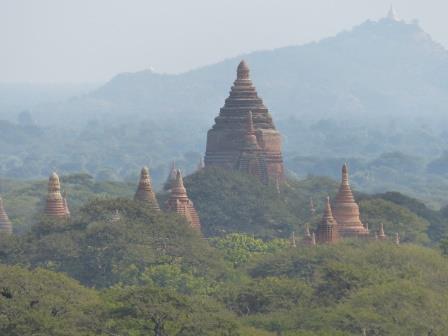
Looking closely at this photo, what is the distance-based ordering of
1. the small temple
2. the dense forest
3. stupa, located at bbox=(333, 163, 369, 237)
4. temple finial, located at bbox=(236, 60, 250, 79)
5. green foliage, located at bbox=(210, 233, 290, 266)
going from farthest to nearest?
1. temple finial, located at bbox=(236, 60, 250, 79)
2. stupa, located at bbox=(333, 163, 369, 237)
3. green foliage, located at bbox=(210, 233, 290, 266)
4. the small temple
5. the dense forest

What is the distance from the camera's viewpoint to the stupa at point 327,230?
66312 mm

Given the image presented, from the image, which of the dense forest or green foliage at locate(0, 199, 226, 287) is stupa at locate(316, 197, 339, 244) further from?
green foliage at locate(0, 199, 226, 287)

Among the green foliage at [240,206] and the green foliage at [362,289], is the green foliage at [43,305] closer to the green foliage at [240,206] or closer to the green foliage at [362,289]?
the green foliage at [362,289]

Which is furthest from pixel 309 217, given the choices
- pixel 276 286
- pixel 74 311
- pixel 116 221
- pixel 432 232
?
pixel 74 311

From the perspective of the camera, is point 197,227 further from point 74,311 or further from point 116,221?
point 74,311

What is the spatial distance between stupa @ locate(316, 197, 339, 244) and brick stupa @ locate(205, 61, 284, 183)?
65.0ft

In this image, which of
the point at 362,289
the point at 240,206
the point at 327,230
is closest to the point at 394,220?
the point at 327,230

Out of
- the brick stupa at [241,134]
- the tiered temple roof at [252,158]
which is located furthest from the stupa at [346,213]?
the brick stupa at [241,134]

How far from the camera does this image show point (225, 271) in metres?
63.2

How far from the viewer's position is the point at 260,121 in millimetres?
87938

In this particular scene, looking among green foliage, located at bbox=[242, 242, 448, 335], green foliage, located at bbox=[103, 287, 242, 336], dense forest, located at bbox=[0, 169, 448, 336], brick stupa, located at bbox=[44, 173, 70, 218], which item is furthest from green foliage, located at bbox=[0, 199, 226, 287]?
green foliage, located at bbox=[103, 287, 242, 336]

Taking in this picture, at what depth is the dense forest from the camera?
1852 inches

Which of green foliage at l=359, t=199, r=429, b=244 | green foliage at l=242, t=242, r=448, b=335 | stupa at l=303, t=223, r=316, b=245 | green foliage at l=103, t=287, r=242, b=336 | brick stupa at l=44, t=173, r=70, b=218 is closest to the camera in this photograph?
green foliage at l=103, t=287, r=242, b=336

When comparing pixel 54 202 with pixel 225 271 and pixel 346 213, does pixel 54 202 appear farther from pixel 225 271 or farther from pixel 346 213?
pixel 225 271
